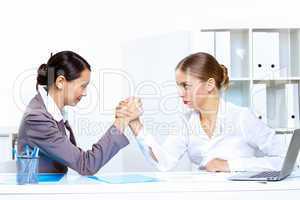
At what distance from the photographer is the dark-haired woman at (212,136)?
7.96 ft

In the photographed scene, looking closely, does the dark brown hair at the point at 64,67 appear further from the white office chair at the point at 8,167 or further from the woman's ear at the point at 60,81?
the white office chair at the point at 8,167

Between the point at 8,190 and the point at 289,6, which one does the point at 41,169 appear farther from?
the point at 289,6

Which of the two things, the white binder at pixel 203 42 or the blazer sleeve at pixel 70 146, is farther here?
the white binder at pixel 203 42

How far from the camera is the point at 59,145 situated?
2.04 m

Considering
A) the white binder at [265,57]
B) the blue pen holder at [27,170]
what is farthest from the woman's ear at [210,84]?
the blue pen holder at [27,170]

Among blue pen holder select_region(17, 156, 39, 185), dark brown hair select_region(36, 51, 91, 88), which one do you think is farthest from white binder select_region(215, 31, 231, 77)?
blue pen holder select_region(17, 156, 39, 185)

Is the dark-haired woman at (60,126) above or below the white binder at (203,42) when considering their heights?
below

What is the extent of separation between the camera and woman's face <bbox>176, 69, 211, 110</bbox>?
2.97 metres

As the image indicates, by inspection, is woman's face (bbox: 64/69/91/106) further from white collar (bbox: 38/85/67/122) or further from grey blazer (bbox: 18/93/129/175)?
grey blazer (bbox: 18/93/129/175)

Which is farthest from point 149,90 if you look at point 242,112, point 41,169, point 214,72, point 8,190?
point 8,190

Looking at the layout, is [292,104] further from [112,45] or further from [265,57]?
[112,45]

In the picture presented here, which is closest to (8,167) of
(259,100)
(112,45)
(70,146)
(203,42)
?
(70,146)

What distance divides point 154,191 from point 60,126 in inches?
33.1


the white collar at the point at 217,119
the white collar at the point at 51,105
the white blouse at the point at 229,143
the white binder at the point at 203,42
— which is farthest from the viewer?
the white binder at the point at 203,42
